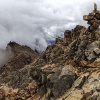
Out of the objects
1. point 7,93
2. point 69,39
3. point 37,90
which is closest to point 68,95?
point 37,90

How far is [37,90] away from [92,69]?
2160 centimetres

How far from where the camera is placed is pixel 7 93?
89812mm

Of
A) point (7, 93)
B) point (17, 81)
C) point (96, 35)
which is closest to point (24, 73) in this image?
point (17, 81)

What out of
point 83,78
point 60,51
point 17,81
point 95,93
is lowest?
point 95,93

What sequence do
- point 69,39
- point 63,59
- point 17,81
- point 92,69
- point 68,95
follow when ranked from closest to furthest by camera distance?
point 68,95 → point 92,69 → point 63,59 → point 17,81 → point 69,39

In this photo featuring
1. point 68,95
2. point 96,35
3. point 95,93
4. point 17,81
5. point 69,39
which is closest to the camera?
point 95,93

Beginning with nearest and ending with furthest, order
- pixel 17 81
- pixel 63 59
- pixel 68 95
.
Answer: pixel 68 95 < pixel 63 59 < pixel 17 81

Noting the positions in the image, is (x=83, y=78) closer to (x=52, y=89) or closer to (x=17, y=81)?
(x=52, y=89)

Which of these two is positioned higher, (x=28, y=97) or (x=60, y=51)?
(x=60, y=51)

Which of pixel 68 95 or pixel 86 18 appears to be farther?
pixel 86 18

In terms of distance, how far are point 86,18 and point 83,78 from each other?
83.6ft

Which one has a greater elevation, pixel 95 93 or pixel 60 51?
pixel 60 51

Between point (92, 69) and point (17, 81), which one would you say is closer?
point (92, 69)

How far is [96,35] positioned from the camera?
83.4 metres
